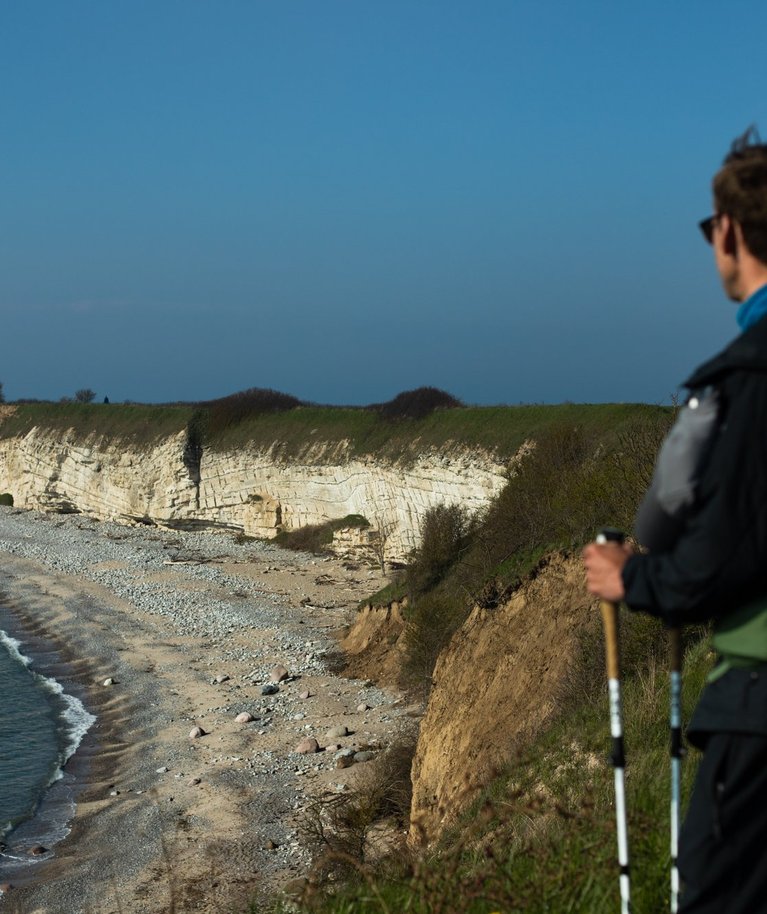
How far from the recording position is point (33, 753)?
2297cm

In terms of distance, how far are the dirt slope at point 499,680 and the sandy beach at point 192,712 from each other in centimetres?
301

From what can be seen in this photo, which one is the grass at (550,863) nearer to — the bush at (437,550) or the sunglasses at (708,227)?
the sunglasses at (708,227)

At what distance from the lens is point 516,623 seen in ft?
50.8

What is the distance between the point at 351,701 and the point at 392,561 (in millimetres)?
17326

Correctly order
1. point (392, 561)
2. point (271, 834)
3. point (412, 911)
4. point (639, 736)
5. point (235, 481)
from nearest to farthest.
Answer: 1. point (412, 911)
2. point (639, 736)
3. point (271, 834)
4. point (392, 561)
5. point (235, 481)

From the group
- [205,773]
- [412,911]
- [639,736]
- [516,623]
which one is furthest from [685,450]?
[205,773]

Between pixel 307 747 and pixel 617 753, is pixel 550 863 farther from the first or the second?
pixel 307 747

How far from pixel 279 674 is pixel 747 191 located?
85.4 feet

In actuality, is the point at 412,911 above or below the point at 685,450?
below

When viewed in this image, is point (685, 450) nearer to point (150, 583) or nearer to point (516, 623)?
point (516, 623)

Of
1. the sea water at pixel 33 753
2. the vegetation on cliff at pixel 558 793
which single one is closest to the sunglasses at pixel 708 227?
the vegetation on cliff at pixel 558 793

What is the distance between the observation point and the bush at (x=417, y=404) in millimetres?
44406

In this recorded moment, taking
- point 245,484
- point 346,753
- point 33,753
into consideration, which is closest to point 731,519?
point 346,753

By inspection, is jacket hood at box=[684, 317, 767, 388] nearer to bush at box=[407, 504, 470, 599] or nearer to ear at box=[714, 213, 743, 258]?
ear at box=[714, 213, 743, 258]
